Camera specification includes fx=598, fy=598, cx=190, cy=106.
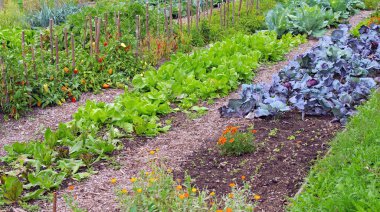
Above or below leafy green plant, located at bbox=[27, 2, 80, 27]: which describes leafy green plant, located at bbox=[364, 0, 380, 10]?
below

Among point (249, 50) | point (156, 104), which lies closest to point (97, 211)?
point (156, 104)

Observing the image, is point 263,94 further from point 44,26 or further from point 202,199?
point 44,26

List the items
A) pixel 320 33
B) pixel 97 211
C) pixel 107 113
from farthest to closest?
pixel 320 33 < pixel 107 113 < pixel 97 211

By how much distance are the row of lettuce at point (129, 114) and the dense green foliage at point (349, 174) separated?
2188 mm

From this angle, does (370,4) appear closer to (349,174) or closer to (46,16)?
(46,16)

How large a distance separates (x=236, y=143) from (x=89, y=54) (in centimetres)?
386

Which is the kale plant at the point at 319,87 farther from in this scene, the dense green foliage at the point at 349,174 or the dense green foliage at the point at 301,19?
the dense green foliage at the point at 301,19

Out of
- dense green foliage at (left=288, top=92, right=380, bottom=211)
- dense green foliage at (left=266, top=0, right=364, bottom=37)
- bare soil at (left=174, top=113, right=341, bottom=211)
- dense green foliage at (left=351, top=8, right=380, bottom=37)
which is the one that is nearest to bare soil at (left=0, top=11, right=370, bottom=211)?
bare soil at (left=174, top=113, right=341, bottom=211)

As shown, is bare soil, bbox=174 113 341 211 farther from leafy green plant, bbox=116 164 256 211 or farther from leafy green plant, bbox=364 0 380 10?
leafy green plant, bbox=364 0 380 10

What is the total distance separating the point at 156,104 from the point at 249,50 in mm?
2924

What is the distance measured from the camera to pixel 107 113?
7.09 m

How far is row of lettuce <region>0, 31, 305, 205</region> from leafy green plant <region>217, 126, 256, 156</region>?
105 cm

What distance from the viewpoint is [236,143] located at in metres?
6.20

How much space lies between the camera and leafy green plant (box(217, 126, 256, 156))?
620cm
